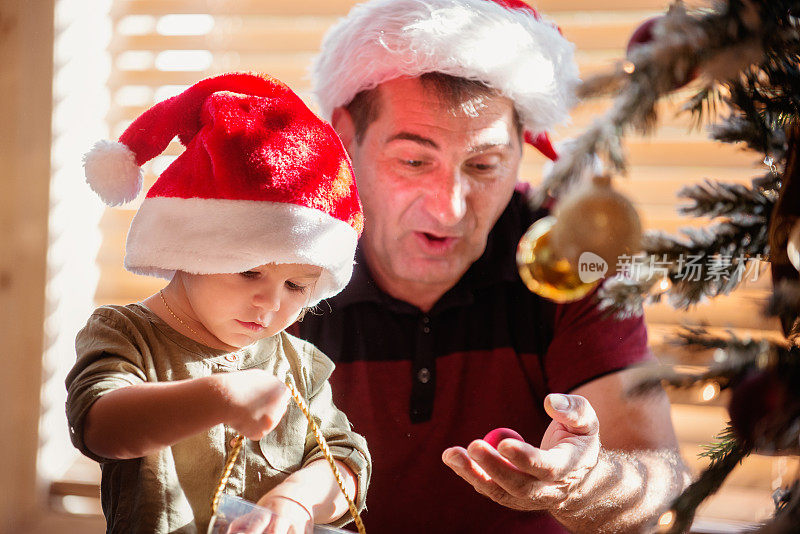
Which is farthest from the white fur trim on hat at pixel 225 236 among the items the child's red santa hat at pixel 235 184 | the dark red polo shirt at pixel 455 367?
the dark red polo shirt at pixel 455 367

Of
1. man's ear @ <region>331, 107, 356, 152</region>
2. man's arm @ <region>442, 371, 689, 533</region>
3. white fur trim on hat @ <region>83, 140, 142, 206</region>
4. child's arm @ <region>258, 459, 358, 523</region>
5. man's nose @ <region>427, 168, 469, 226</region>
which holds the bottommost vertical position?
man's arm @ <region>442, 371, 689, 533</region>

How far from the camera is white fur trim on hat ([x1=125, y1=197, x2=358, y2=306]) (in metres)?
0.51

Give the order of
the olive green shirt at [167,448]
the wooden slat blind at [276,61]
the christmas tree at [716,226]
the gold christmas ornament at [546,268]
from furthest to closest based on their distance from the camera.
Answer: the wooden slat blind at [276,61]
the gold christmas ornament at [546,268]
the olive green shirt at [167,448]
the christmas tree at [716,226]

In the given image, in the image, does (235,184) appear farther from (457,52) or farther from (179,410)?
(457,52)

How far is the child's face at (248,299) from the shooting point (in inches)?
20.3

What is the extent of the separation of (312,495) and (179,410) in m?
0.14

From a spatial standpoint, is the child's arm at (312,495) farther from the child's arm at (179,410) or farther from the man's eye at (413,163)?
the man's eye at (413,163)

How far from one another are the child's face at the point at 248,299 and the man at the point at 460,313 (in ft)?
0.37

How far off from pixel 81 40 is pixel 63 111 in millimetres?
77

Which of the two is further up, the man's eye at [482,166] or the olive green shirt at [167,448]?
the man's eye at [482,166]

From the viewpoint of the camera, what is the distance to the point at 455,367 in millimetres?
A: 708

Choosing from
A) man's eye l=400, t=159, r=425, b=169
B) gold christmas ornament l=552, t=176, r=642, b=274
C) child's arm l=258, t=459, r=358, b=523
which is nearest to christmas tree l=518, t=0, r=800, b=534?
gold christmas ornament l=552, t=176, r=642, b=274

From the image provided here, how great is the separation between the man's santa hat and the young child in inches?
6.6

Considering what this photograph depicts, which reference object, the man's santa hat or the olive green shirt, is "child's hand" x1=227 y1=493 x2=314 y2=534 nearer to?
the olive green shirt
